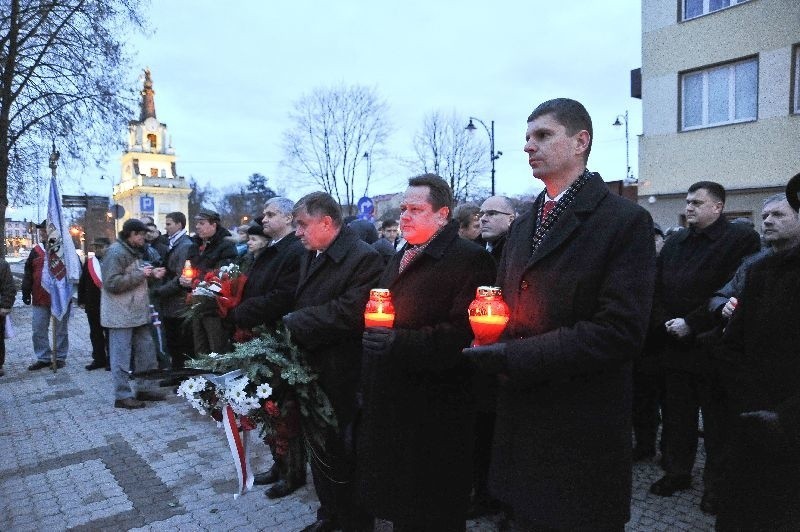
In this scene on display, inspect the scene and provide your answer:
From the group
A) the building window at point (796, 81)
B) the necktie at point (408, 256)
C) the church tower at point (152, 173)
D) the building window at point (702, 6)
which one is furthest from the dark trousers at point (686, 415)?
the church tower at point (152, 173)

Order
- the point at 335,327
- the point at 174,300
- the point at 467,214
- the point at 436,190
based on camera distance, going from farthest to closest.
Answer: the point at 174,300 < the point at 467,214 < the point at 335,327 < the point at 436,190

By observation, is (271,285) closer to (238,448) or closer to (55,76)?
(238,448)

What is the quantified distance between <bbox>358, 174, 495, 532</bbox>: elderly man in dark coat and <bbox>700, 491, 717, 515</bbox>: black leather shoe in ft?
6.98

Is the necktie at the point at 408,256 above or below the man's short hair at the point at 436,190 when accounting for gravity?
below

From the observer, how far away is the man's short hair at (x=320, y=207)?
4031 millimetres

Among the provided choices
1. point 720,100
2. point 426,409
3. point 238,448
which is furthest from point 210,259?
point 720,100

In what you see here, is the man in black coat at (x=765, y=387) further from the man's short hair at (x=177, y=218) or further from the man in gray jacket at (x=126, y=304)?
the man's short hair at (x=177, y=218)

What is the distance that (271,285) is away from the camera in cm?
484

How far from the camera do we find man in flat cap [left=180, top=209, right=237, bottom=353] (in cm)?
673

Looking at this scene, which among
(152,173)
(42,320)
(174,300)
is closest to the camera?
(174,300)

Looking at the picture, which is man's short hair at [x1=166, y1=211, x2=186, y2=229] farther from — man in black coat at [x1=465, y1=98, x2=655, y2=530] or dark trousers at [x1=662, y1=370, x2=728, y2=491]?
man in black coat at [x1=465, y1=98, x2=655, y2=530]

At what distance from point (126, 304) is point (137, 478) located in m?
2.68

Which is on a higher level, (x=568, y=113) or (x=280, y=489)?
(x=568, y=113)

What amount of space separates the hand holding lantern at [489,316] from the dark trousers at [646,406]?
3.40 metres
